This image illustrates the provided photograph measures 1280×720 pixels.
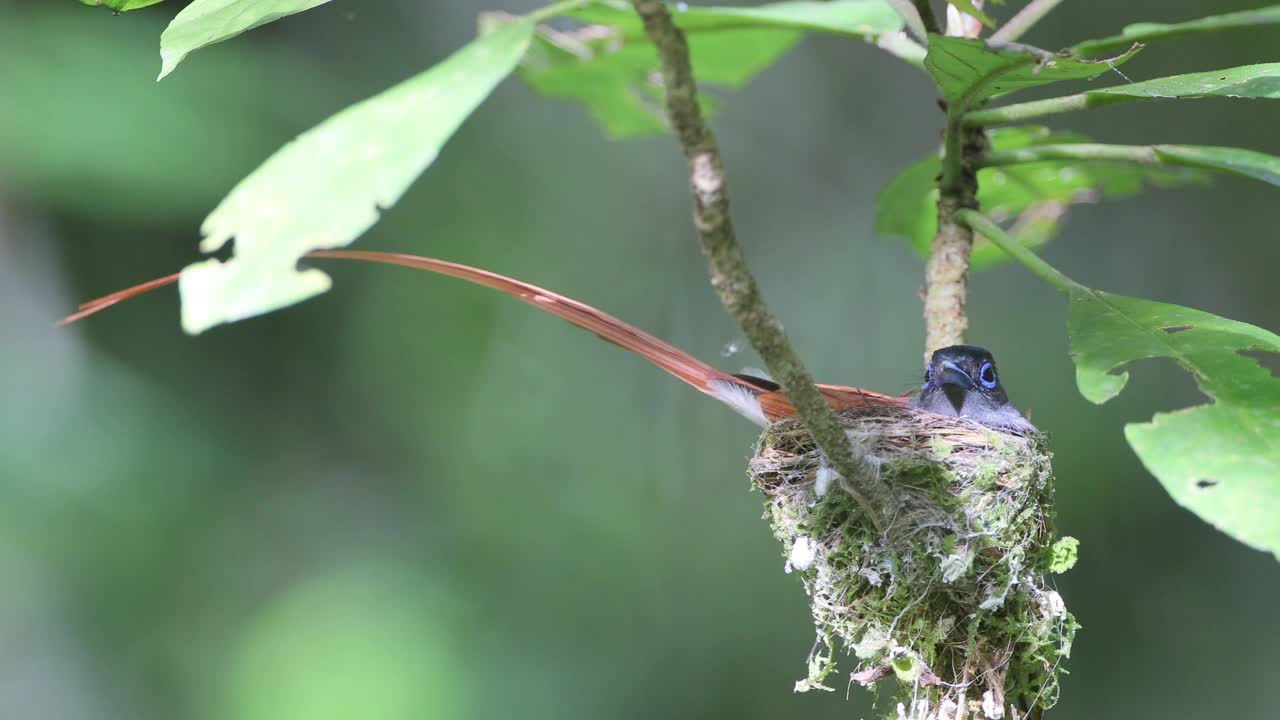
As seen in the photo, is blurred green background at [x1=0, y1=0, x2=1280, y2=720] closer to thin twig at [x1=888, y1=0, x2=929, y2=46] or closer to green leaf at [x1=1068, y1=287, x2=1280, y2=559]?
thin twig at [x1=888, y1=0, x2=929, y2=46]

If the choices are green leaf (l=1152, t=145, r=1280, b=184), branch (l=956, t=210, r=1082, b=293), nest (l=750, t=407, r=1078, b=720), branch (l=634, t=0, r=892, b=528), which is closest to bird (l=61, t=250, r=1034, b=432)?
nest (l=750, t=407, r=1078, b=720)

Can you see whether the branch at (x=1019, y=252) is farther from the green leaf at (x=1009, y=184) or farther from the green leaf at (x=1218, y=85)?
the green leaf at (x=1009, y=184)

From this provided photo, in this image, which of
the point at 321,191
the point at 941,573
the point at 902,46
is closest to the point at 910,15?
the point at 902,46

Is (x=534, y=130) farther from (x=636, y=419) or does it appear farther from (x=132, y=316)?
(x=132, y=316)

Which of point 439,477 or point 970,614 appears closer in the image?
point 970,614

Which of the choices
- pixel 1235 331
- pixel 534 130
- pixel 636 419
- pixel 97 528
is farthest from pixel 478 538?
pixel 1235 331

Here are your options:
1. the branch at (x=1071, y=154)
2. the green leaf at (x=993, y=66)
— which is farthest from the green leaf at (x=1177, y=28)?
the branch at (x=1071, y=154)

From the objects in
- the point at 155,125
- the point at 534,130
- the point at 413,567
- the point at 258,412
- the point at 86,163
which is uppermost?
the point at 534,130
